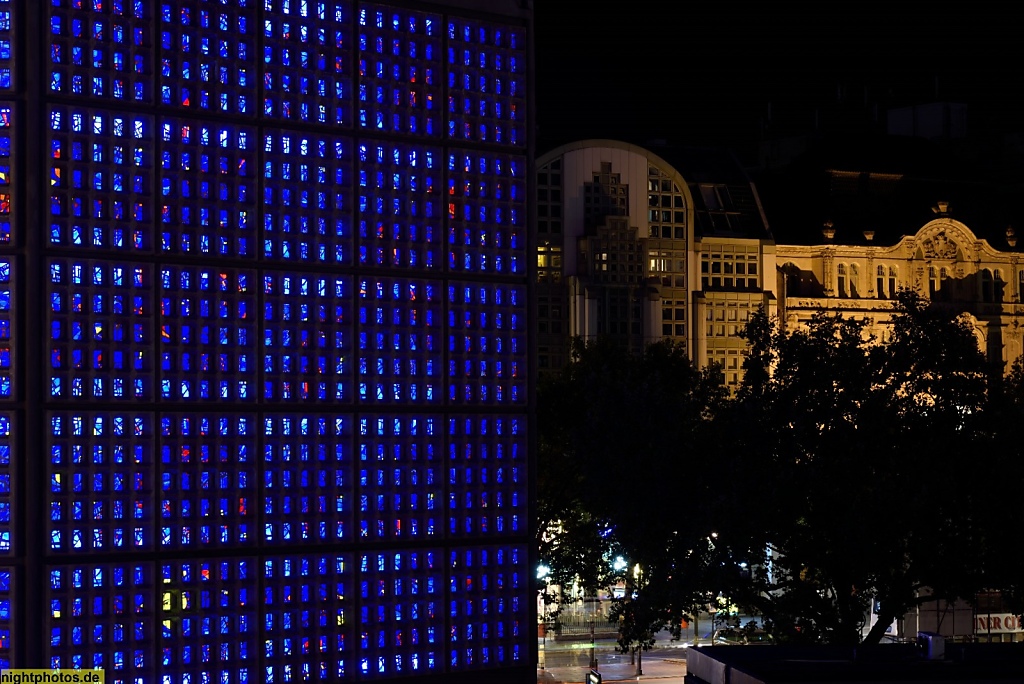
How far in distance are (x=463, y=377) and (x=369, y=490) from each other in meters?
3.45

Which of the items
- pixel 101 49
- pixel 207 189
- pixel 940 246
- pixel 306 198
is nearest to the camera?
pixel 101 49

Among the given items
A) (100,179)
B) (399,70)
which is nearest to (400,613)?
(100,179)

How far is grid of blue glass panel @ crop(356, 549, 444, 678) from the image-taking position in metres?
38.5

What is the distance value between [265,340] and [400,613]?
6.82 meters

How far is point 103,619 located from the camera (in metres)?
34.8

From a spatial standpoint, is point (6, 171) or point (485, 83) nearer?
point (6, 171)

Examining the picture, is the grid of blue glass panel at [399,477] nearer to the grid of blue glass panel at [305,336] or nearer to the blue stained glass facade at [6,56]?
the grid of blue glass panel at [305,336]

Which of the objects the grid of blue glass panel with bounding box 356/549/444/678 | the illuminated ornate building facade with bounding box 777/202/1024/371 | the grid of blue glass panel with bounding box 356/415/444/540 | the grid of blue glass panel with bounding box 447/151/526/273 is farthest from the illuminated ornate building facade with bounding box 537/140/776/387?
the grid of blue glass panel with bounding box 356/549/444/678

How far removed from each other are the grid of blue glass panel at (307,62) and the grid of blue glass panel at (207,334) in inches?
147

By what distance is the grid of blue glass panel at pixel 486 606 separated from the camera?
39.8 metres

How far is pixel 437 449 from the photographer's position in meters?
39.6

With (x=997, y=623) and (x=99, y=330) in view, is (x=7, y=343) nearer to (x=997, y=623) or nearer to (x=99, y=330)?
(x=99, y=330)
